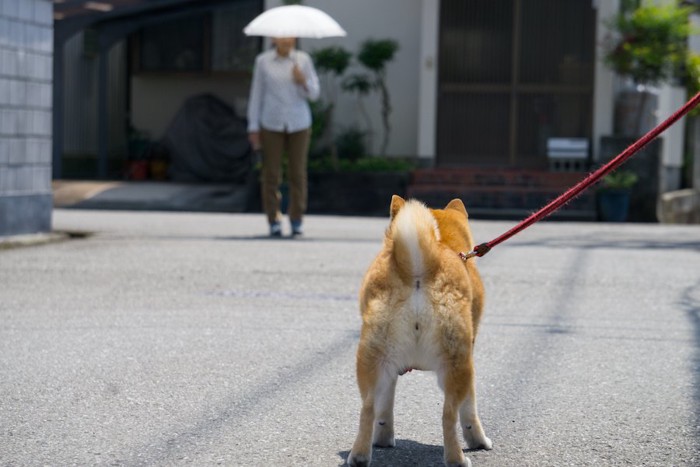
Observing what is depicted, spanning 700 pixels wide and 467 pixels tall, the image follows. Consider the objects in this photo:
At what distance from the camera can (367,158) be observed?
1759 centimetres

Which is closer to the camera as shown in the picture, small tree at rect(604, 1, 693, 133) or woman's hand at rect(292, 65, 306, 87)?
woman's hand at rect(292, 65, 306, 87)

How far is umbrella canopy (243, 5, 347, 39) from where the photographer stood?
11.3m

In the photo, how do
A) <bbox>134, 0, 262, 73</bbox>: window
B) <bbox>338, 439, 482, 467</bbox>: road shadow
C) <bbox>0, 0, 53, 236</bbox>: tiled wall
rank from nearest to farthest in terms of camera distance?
<bbox>338, 439, 482, 467</bbox>: road shadow
<bbox>0, 0, 53, 236</bbox>: tiled wall
<bbox>134, 0, 262, 73</bbox>: window

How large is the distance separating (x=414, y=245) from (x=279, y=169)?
8.19 m

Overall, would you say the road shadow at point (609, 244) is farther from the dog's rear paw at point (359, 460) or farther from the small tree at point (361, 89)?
the dog's rear paw at point (359, 460)

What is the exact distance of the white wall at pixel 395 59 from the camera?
1839 centimetres

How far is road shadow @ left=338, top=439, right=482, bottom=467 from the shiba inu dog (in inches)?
8.8

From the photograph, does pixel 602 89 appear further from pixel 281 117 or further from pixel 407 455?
pixel 407 455

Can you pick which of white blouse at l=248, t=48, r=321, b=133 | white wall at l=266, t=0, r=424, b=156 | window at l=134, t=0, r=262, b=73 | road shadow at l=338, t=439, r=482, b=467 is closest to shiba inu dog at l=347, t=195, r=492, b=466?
road shadow at l=338, t=439, r=482, b=467

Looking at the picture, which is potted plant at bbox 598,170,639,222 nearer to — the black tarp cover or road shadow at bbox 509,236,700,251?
road shadow at bbox 509,236,700,251

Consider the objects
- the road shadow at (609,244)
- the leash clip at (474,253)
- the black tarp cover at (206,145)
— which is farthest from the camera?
the black tarp cover at (206,145)

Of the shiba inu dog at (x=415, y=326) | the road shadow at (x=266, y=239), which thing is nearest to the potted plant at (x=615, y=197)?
the road shadow at (x=266, y=239)

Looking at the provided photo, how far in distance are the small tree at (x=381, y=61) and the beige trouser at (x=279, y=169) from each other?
20.1 ft

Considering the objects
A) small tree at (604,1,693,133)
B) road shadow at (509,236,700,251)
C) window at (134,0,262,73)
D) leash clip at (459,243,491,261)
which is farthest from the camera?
window at (134,0,262,73)
